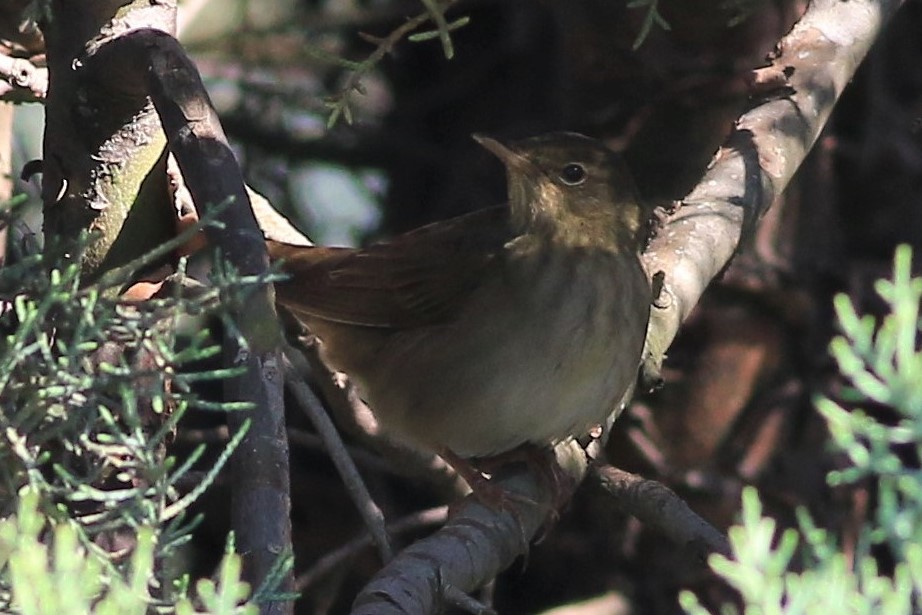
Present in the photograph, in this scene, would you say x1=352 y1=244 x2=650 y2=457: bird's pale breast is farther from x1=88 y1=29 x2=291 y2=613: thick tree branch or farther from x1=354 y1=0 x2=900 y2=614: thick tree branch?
x1=88 y1=29 x2=291 y2=613: thick tree branch

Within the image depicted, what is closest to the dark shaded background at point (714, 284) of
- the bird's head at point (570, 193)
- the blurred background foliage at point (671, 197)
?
the blurred background foliage at point (671, 197)

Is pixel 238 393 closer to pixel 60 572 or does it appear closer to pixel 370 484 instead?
pixel 60 572

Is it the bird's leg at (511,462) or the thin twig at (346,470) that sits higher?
the thin twig at (346,470)

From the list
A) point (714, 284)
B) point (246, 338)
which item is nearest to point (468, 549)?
point (246, 338)

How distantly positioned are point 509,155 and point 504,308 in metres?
0.46

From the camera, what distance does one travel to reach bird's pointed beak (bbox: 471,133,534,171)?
3.77 meters

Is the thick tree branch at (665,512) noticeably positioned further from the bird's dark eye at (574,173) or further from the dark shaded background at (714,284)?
the dark shaded background at (714,284)

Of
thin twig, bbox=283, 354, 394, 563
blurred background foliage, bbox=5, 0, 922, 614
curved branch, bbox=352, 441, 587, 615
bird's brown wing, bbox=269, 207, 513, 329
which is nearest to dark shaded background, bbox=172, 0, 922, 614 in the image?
blurred background foliage, bbox=5, 0, 922, 614

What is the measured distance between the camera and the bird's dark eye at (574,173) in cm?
387

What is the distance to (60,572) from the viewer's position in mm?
1314

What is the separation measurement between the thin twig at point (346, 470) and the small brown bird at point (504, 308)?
0.48 metres

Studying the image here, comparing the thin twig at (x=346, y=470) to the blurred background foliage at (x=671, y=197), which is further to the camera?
the blurred background foliage at (x=671, y=197)

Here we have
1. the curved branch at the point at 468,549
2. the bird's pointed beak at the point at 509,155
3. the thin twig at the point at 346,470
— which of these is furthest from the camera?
the bird's pointed beak at the point at 509,155

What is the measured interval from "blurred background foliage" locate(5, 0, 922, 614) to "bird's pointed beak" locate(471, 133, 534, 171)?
0.83 metres
